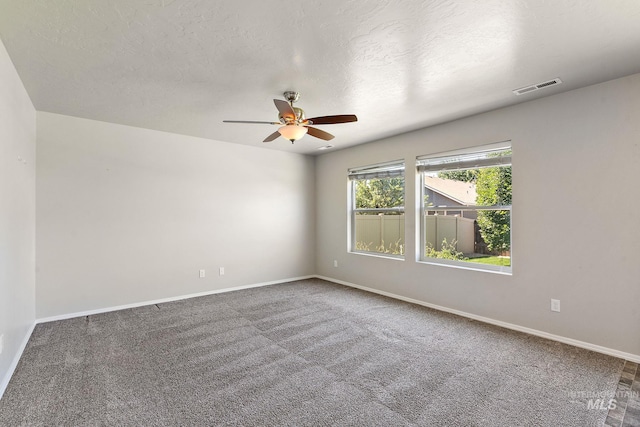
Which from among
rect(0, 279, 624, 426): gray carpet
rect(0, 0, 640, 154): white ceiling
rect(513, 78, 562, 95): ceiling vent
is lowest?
rect(0, 279, 624, 426): gray carpet

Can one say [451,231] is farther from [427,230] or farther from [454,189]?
[454,189]

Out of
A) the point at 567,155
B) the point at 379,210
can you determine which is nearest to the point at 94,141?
the point at 379,210

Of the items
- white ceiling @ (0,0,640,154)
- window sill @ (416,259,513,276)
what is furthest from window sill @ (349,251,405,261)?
white ceiling @ (0,0,640,154)

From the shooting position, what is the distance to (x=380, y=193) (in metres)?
5.24

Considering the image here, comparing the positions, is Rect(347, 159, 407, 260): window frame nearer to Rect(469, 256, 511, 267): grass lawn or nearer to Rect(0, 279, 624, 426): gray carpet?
Rect(469, 256, 511, 267): grass lawn

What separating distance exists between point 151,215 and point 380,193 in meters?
3.61

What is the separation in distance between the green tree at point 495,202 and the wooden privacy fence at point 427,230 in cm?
20

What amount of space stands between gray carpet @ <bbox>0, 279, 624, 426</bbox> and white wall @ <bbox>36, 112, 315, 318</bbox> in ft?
2.17

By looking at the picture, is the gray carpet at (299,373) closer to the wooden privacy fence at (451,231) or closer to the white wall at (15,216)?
the white wall at (15,216)

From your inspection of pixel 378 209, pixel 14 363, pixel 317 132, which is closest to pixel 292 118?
pixel 317 132

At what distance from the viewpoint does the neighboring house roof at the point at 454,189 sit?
398 centimetres

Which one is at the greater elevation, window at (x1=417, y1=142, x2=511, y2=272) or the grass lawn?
window at (x1=417, y1=142, x2=511, y2=272)

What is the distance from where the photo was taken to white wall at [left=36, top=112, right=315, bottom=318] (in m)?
3.80

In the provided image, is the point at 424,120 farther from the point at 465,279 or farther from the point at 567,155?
the point at 465,279
